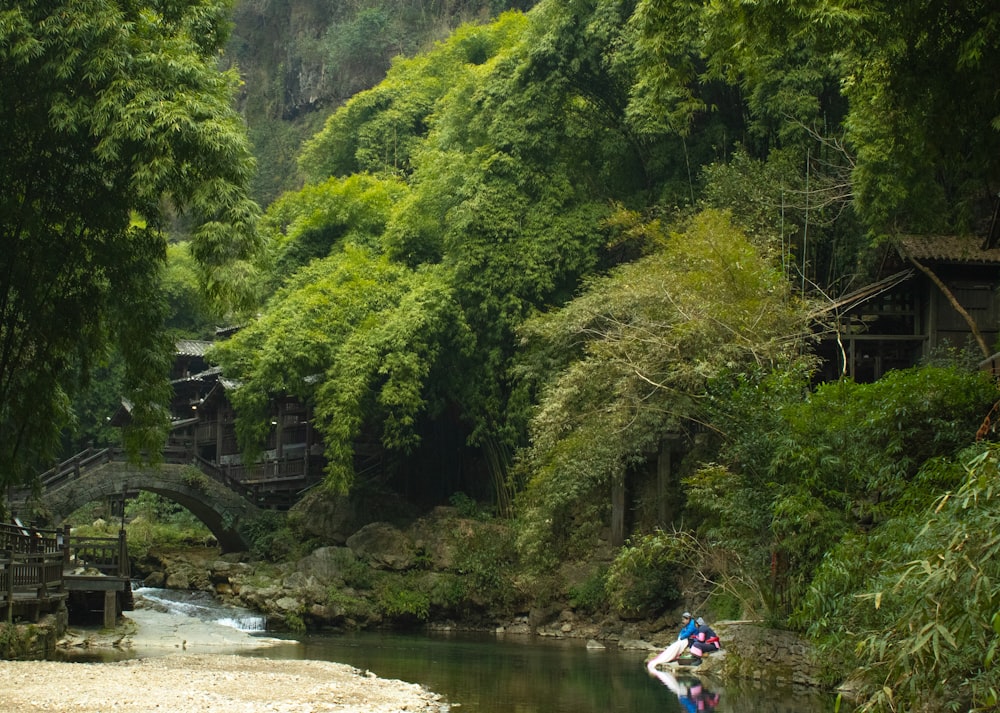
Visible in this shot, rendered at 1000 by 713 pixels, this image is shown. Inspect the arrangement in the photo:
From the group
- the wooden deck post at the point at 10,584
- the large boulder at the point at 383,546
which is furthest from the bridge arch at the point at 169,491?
the wooden deck post at the point at 10,584

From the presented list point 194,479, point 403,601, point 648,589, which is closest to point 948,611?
point 648,589

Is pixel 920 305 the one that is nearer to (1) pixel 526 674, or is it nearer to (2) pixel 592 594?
(2) pixel 592 594

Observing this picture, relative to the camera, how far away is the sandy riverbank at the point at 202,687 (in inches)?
478

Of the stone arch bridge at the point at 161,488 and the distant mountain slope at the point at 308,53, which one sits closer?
the stone arch bridge at the point at 161,488

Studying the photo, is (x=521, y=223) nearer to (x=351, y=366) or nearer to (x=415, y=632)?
(x=351, y=366)

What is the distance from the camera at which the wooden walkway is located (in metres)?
17.7

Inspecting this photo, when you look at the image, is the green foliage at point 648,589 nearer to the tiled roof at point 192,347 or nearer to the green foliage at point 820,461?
the green foliage at point 820,461

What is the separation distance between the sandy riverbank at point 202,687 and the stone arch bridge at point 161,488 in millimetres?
12374

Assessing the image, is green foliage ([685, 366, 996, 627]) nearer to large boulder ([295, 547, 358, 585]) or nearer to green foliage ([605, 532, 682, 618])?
green foliage ([605, 532, 682, 618])

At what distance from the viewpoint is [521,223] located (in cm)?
3009

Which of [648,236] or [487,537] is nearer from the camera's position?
[648,236]

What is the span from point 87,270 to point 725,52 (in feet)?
28.2

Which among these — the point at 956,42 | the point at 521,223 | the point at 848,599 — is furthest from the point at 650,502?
the point at 956,42

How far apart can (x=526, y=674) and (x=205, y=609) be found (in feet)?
38.6
